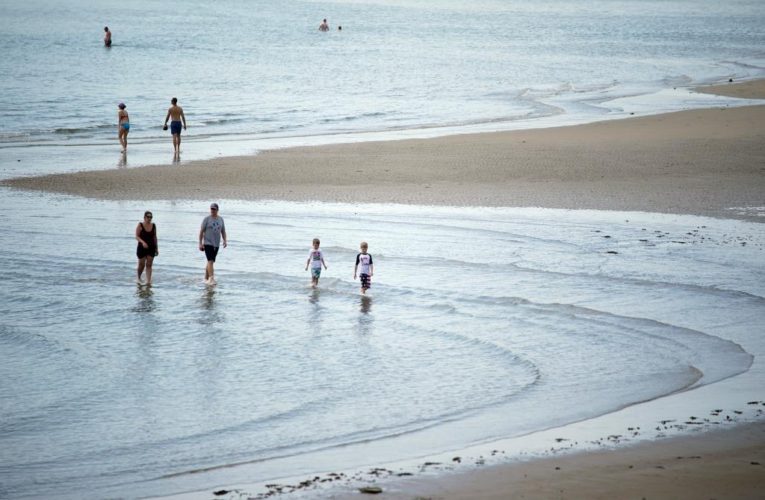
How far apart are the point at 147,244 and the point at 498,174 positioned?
40.0 feet

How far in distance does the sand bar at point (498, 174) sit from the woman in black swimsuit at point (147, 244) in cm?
697

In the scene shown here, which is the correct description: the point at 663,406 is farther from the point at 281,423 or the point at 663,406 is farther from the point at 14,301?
the point at 14,301

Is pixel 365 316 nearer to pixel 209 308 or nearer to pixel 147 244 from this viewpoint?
pixel 209 308

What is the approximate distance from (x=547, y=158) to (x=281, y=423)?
19100 mm

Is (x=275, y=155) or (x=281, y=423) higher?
(x=275, y=155)

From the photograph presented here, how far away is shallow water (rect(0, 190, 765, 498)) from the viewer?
424 inches

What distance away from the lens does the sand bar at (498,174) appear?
24.0 metres

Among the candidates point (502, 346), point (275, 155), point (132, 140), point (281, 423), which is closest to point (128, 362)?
point (281, 423)

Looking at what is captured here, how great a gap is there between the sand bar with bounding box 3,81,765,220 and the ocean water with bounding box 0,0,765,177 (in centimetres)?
288

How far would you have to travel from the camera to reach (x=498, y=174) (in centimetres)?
2681

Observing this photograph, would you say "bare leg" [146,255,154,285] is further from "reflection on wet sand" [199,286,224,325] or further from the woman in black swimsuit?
"reflection on wet sand" [199,286,224,325]

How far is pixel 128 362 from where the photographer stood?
13.4m

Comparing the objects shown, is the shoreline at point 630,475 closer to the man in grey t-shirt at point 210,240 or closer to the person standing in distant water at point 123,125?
the man in grey t-shirt at point 210,240

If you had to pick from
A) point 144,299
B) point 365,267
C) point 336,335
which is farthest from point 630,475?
point 144,299
